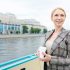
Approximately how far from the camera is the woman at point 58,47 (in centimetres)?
185

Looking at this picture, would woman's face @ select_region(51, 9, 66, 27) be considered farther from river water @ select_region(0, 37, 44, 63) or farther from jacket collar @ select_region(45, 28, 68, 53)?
river water @ select_region(0, 37, 44, 63)

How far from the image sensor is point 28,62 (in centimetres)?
255

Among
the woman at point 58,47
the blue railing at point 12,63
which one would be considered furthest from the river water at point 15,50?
the woman at point 58,47

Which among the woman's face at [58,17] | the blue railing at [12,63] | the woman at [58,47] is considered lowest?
the blue railing at [12,63]

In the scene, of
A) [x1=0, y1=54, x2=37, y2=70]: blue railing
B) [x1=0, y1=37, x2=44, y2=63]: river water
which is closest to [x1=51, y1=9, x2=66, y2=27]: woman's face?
[x1=0, y1=54, x2=37, y2=70]: blue railing

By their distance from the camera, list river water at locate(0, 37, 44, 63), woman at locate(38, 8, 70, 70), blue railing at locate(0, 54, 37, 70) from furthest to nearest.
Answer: river water at locate(0, 37, 44, 63) < blue railing at locate(0, 54, 37, 70) < woman at locate(38, 8, 70, 70)

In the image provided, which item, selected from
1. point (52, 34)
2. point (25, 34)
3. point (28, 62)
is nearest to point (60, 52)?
point (52, 34)

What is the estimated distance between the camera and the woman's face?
191cm

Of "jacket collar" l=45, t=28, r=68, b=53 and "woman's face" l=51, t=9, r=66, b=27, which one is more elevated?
"woman's face" l=51, t=9, r=66, b=27

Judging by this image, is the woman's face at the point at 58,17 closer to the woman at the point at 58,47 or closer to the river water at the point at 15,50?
the woman at the point at 58,47

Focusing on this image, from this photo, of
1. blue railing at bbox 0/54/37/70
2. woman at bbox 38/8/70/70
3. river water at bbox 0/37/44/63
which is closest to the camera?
woman at bbox 38/8/70/70

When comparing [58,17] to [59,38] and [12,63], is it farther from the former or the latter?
[12,63]

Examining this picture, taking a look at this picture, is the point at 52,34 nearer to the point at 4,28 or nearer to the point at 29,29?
the point at 4,28

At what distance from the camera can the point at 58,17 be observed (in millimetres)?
1925
